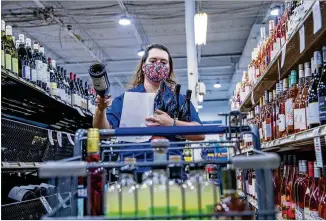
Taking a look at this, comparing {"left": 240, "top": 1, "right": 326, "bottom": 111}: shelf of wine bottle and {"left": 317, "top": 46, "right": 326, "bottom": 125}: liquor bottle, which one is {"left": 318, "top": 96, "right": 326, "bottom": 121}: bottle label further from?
{"left": 240, "top": 1, "right": 326, "bottom": 111}: shelf of wine bottle

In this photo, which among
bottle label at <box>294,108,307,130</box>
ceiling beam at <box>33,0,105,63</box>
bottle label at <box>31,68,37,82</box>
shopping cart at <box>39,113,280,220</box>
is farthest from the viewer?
ceiling beam at <box>33,0,105,63</box>

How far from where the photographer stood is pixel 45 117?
4.26 meters

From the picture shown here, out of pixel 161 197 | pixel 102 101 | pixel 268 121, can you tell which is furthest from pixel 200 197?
pixel 268 121

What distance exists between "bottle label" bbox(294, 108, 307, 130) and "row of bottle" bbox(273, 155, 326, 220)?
0.79 ft

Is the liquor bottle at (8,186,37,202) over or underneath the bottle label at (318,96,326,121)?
underneath

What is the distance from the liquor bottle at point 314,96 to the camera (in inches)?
73.6

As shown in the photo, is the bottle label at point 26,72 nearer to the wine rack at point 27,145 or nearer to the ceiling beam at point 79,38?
the wine rack at point 27,145

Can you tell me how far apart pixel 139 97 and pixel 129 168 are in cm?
81

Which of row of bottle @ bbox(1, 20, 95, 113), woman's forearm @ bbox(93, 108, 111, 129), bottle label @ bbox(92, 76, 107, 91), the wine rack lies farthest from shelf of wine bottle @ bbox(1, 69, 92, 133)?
bottle label @ bbox(92, 76, 107, 91)

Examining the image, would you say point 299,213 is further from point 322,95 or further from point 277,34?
point 277,34

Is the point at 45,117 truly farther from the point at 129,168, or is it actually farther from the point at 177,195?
the point at 177,195

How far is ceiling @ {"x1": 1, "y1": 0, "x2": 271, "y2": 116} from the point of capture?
7.68 m

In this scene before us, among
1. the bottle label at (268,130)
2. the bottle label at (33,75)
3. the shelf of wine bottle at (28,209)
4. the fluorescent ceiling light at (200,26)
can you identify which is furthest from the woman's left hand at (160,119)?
the fluorescent ceiling light at (200,26)

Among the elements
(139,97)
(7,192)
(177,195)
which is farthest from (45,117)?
(177,195)
